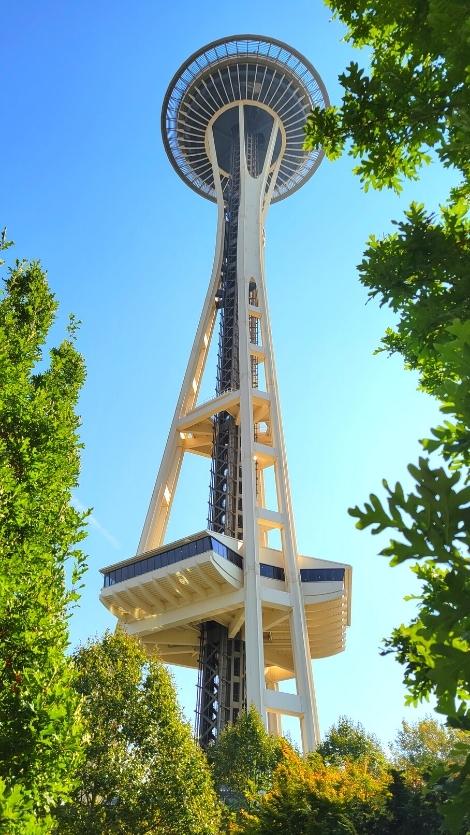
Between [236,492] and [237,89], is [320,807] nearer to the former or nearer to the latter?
[236,492]

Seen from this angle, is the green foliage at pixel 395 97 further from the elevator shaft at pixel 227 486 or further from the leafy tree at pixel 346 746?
the elevator shaft at pixel 227 486

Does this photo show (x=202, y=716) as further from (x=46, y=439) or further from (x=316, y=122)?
(x=316, y=122)

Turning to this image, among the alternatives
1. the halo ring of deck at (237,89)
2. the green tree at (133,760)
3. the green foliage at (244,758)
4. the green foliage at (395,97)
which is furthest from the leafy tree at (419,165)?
the halo ring of deck at (237,89)

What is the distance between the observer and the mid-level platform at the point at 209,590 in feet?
111

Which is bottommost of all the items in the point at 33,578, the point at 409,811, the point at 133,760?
the point at 409,811

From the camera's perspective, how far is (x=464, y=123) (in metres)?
5.03

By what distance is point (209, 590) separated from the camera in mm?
34844

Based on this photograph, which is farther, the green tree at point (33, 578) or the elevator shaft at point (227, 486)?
the elevator shaft at point (227, 486)

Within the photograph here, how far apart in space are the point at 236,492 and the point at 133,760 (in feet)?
90.3

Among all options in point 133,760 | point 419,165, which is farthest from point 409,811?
point 419,165

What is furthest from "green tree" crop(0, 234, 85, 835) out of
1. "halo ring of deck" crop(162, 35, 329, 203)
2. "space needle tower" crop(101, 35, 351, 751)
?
"halo ring of deck" crop(162, 35, 329, 203)

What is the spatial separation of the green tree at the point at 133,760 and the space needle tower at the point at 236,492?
13795 millimetres

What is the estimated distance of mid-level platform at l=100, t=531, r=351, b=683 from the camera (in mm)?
33781

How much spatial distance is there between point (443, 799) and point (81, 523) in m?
7.75
